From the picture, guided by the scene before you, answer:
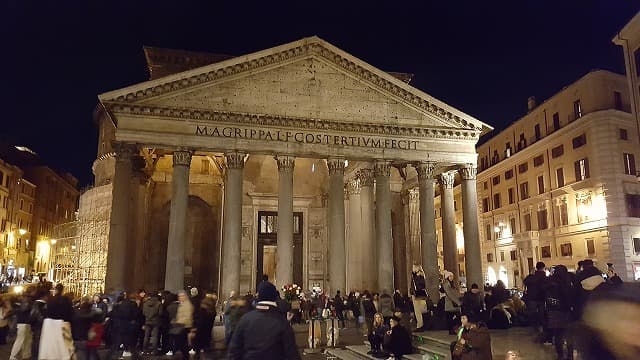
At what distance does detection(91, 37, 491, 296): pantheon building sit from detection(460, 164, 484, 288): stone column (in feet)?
0.17

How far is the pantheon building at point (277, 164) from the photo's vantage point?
19.7 m

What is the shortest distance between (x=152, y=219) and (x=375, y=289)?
12.4m

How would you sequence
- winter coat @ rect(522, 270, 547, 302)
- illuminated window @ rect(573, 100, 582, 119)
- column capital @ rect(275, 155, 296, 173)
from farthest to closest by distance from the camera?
illuminated window @ rect(573, 100, 582, 119)
column capital @ rect(275, 155, 296, 173)
winter coat @ rect(522, 270, 547, 302)

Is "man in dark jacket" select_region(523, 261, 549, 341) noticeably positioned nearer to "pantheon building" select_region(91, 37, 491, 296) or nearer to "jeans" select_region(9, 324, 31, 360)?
"pantheon building" select_region(91, 37, 491, 296)

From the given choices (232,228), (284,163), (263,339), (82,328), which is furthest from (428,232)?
(263,339)

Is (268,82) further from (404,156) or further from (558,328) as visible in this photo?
(558,328)

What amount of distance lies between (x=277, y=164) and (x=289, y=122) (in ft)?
8.45

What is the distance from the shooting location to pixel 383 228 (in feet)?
70.8

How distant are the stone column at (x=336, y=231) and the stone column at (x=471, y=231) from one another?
5.86 m

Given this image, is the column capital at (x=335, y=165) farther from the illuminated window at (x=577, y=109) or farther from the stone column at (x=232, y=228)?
the illuminated window at (x=577, y=109)

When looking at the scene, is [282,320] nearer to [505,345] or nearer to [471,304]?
[505,345]

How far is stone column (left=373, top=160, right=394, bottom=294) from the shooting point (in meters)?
21.2

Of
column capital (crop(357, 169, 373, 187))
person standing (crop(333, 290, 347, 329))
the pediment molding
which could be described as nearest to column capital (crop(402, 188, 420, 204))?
column capital (crop(357, 169, 373, 187))

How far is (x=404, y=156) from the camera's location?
73.5 ft
